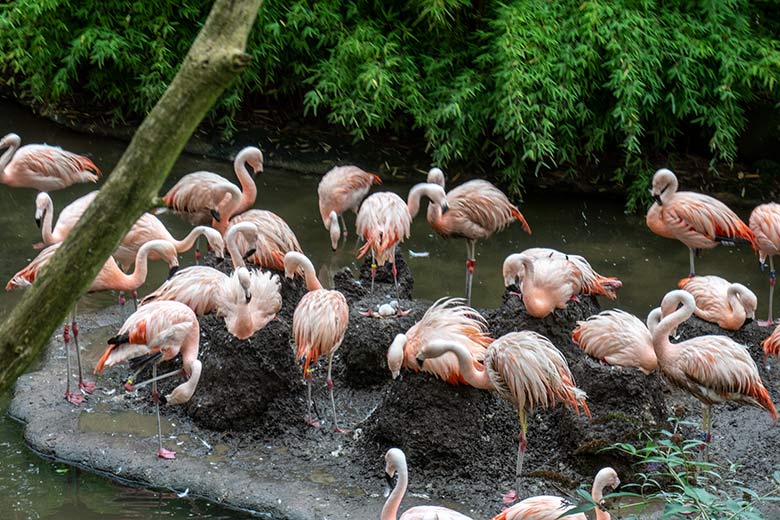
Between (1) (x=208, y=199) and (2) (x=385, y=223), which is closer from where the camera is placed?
(2) (x=385, y=223)

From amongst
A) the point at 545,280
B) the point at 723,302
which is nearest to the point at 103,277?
the point at 545,280

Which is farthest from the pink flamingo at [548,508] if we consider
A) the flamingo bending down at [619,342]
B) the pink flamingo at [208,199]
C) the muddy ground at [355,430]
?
the pink flamingo at [208,199]

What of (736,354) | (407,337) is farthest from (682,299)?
(407,337)

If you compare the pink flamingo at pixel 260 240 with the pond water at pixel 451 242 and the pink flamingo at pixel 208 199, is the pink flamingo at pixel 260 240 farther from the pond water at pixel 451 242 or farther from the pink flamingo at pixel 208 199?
the pond water at pixel 451 242

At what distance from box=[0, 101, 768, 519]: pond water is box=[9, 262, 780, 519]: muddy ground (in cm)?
56

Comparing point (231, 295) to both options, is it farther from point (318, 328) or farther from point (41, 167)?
point (41, 167)

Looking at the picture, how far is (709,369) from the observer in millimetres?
5320

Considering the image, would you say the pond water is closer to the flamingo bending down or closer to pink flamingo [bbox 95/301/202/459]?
pink flamingo [bbox 95/301/202/459]

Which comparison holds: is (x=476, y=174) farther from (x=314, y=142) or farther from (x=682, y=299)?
(x=682, y=299)

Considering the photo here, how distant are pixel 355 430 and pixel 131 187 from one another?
3933 mm

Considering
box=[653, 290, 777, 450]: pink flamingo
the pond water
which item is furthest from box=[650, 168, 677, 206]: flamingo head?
box=[653, 290, 777, 450]: pink flamingo

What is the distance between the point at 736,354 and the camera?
5.36 meters

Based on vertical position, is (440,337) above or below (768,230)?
below

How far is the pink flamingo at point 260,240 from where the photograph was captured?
252 inches
